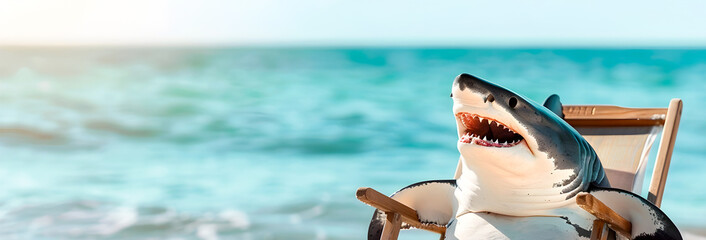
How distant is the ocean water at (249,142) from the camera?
6910 mm

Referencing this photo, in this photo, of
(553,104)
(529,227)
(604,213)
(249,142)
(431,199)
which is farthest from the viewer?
(249,142)

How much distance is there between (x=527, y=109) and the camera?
2.81 metres

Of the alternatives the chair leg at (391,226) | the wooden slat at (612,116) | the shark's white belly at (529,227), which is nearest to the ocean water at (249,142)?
the wooden slat at (612,116)

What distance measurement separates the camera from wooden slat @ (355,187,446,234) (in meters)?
2.96

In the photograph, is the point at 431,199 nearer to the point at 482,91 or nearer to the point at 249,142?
the point at 482,91

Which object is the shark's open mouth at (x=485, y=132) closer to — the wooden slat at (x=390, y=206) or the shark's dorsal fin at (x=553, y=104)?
the wooden slat at (x=390, y=206)

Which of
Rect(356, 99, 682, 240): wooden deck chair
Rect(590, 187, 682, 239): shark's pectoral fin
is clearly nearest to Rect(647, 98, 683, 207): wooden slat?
Rect(356, 99, 682, 240): wooden deck chair

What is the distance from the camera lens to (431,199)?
3.37 metres

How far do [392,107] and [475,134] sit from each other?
11862mm

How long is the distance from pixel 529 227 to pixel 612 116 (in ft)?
4.33

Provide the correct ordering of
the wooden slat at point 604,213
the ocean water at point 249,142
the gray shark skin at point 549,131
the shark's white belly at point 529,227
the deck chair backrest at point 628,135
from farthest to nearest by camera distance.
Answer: the ocean water at point 249,142 < the deck chair backrest at point 628,135 < the shark's white belly at point 529,227 < the gray shark skin at point 549,131 < the wooden slat at point 604,213

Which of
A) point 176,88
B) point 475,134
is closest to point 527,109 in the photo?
point 475,134

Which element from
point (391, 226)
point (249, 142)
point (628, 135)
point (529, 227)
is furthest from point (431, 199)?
point (249, 142)

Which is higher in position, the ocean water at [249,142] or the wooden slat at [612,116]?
the ocean water at [249,142]
